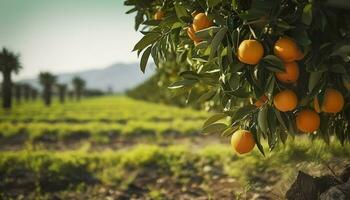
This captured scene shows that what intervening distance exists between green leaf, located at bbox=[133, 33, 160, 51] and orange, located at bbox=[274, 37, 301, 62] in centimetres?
83

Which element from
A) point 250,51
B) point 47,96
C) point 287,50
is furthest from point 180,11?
point 47,96

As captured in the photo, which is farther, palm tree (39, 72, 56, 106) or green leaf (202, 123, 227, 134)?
palm tree (39, 72, 56, 106)

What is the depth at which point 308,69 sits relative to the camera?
2117mm

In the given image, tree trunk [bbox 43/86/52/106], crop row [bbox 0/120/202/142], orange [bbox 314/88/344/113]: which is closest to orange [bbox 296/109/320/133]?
orange [bbox 314/88/344/113]

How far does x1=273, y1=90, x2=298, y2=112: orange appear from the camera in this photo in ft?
7.07

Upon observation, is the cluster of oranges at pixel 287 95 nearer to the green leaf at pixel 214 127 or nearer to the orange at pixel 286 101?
the orange at pixel 286 101

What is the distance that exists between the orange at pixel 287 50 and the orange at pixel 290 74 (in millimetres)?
49

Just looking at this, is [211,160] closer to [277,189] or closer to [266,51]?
[277,189]

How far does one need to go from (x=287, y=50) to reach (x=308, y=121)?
0.50 metres

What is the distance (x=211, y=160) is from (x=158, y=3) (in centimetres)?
361

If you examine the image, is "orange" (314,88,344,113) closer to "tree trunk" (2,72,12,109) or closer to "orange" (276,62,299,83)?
"orange" (276,62,299,83)

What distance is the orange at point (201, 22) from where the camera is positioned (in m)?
2.35

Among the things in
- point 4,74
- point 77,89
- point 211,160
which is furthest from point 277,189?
point 77,89

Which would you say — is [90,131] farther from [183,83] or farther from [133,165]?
[183,83]
